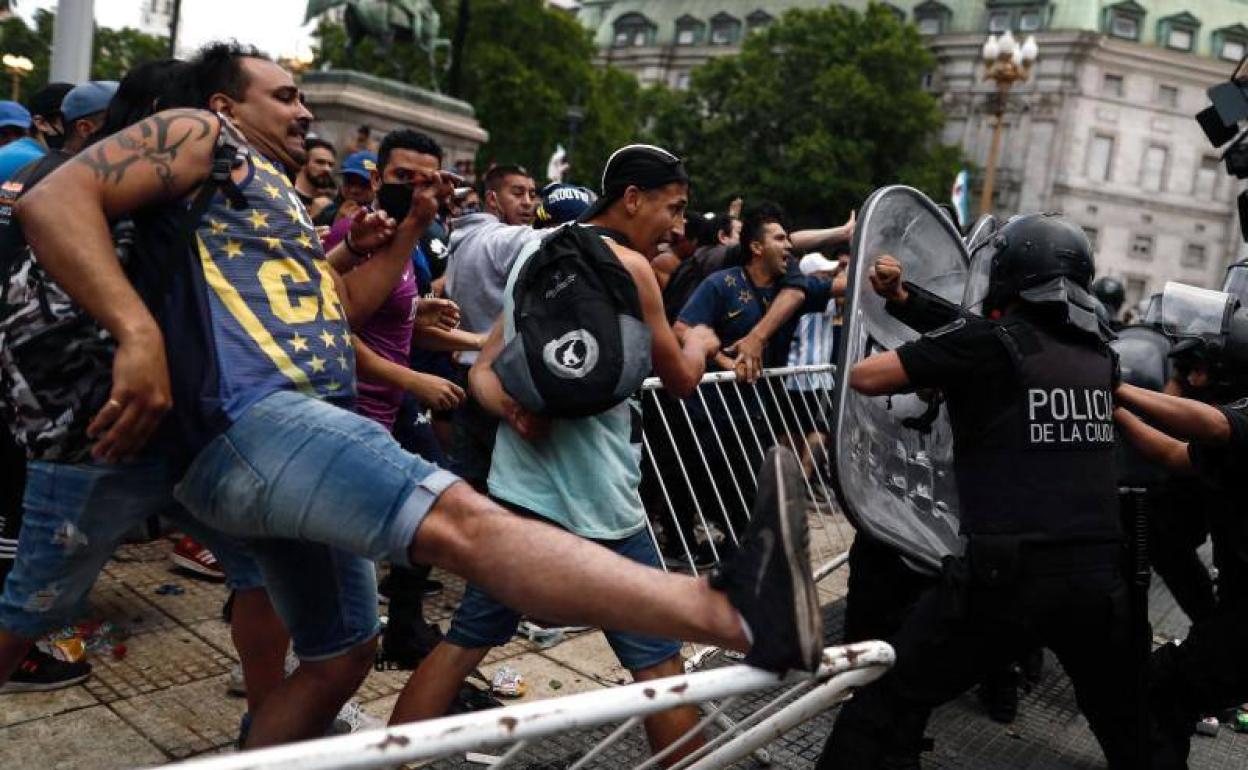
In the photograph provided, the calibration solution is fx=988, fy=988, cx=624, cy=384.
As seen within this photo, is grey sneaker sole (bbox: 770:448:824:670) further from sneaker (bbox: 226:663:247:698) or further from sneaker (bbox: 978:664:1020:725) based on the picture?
sneaker (bbox: 978:664:1020:725)

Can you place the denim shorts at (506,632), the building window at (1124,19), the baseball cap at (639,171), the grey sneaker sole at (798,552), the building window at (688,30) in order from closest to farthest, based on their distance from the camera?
1. the grey sneaker sole at (798,552)
2. the denim shorts at (506,632)
3. the baseball cap at (639,171)
4. the building window at (1124,19)
5. the building window at (688,30)

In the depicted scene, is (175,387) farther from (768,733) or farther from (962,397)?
(962,397)

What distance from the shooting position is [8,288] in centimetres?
221

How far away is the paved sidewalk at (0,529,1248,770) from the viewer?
3.10 m

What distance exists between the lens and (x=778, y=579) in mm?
1658

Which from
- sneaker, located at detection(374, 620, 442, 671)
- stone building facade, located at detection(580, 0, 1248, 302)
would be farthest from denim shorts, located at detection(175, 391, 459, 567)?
stone building facade, located at detection(580, 0, 1248, 302)

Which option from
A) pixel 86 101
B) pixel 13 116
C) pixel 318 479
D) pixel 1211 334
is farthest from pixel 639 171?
pixel 13 116

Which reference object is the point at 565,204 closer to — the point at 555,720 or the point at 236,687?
the point at 236,687

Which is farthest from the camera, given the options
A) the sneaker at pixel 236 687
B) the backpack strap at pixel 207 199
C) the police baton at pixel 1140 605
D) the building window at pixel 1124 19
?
the building window at pixel 1124 19

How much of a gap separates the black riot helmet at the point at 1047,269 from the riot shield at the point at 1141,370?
1.96 meters

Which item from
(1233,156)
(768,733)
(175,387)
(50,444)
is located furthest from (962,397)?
(1233,156)

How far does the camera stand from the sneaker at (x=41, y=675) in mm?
3338

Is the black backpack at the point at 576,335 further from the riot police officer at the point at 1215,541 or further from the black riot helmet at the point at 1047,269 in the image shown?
the riot police officer at the point at 1215,541

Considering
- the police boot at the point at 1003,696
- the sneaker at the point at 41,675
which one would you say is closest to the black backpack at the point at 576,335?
the sneaker at the point at 41,675
